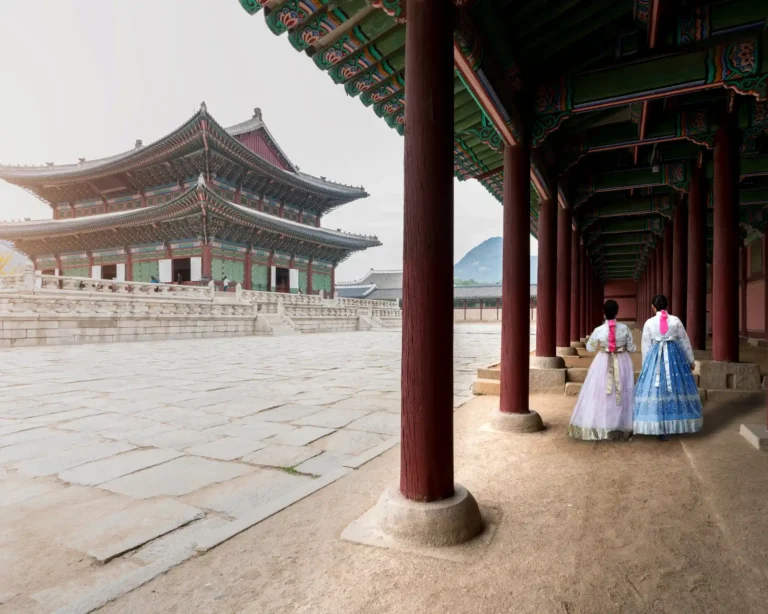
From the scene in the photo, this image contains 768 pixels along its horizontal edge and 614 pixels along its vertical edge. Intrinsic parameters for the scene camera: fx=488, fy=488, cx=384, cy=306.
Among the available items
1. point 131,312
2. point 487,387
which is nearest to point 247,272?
point 131,312

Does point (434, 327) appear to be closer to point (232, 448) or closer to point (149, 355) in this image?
point (232, 448)

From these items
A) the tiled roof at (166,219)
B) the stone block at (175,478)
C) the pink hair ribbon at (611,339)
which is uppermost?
the tiled roof at (166,219)

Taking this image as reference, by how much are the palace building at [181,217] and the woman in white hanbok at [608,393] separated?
2134 centimetres

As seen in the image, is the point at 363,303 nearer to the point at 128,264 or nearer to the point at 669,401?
the point at 128,264

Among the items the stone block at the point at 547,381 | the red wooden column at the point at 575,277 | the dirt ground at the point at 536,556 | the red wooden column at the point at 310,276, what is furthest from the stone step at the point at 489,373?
the red wooden column at the point at 310,276

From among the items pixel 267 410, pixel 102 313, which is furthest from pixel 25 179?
pixel 267 410

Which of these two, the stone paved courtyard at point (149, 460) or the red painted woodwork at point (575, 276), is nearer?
the stone paved courtyard at point (149, 460)

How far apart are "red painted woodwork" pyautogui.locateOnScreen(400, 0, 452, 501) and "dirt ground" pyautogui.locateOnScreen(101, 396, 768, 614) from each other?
0.45 metres

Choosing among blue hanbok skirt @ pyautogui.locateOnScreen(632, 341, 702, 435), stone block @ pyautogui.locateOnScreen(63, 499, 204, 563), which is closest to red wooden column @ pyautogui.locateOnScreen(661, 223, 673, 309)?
blue hanbok skirt @ pyautogui.locateOnScreen(632, 341, 702, 435)

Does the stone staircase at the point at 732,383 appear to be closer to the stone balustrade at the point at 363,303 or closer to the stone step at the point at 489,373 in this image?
the stone step at the point at 489,373

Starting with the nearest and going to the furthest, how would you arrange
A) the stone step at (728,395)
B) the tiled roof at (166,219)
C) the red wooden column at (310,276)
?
the stone step at (728,395), the tiled roof at (166,219), the red wooden column at (310,276)

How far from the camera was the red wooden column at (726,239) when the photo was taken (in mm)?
5270

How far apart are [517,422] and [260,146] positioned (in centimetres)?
3266

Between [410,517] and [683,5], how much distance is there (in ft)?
14.8
